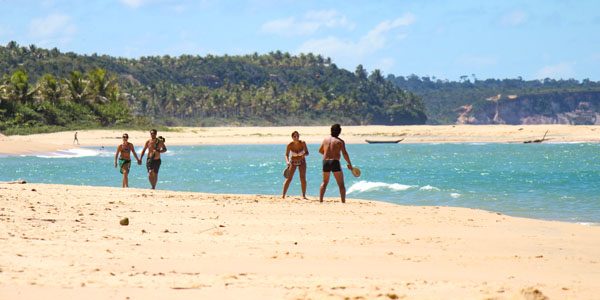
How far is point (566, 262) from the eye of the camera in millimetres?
7188

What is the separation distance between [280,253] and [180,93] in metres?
127

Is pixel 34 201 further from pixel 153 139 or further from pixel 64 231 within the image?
pixel 153 139

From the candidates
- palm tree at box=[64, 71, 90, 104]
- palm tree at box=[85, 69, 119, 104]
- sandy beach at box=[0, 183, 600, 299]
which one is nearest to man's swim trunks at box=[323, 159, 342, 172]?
sandy beach at box=[0, 183, 600, 299]

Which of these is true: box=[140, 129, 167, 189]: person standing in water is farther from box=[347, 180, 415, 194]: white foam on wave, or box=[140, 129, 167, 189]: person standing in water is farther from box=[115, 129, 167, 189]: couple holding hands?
box=[347, 180, 415, 194]: white foam on wave

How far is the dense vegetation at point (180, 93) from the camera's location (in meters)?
68.6

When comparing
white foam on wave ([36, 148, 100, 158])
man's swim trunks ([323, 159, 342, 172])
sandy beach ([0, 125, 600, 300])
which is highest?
man's swim trunks ([323, 159, 342, 172])

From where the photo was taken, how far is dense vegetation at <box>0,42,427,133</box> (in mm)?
68562

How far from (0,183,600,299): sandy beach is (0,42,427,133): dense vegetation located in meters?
53.7

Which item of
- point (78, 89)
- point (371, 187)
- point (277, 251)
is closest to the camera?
point (277, 251)

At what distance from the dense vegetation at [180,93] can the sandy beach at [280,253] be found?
176 ft

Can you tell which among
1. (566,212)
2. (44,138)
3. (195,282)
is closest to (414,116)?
(44,138)

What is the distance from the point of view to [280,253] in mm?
7148

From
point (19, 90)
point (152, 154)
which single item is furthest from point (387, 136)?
point (152, 154)

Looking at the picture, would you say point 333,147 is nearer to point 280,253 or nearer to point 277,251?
point 277,251
